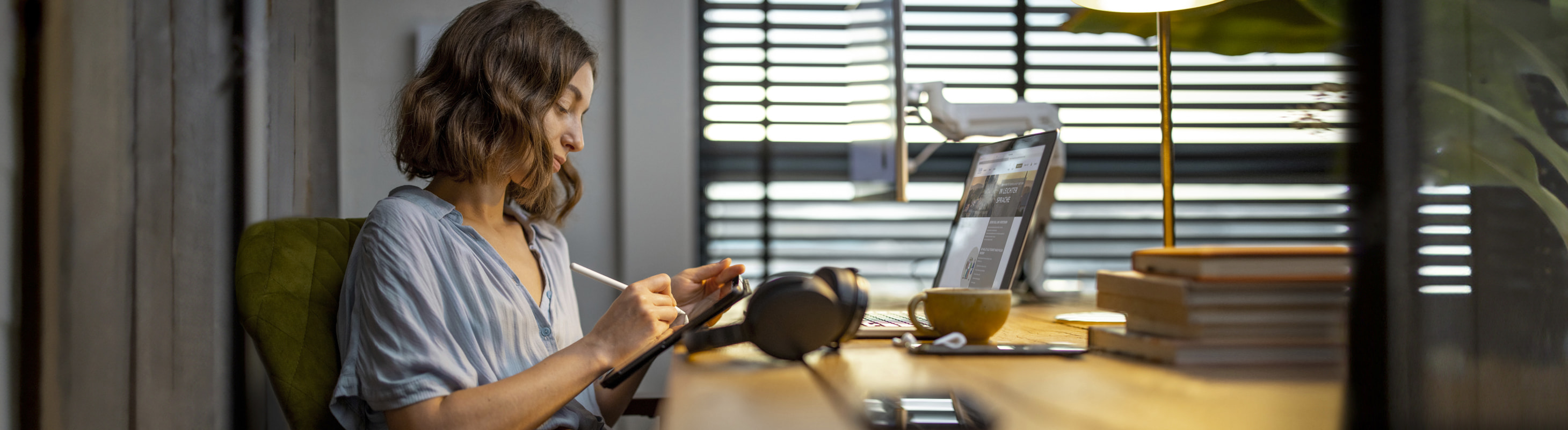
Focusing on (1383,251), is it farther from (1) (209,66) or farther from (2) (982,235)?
(1) (209,66)

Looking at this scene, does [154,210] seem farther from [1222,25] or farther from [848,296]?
[1222,25]

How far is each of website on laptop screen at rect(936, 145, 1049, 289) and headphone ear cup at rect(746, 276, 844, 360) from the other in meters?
0.41

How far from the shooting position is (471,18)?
110 cm

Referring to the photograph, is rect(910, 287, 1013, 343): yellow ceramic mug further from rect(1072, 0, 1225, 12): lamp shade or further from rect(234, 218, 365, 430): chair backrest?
rect(234, 218, 365, 430): chair backrest

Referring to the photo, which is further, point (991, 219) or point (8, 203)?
point (991, 219)

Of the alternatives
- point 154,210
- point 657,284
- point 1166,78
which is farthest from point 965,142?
point 154,210

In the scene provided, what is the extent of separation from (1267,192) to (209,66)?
2.62 metres

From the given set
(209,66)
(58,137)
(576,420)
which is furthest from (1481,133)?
(209,66)

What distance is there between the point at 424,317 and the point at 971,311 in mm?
603

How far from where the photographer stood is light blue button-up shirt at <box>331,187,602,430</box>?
84cm

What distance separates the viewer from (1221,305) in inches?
22.4

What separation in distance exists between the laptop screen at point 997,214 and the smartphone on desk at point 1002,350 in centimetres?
27

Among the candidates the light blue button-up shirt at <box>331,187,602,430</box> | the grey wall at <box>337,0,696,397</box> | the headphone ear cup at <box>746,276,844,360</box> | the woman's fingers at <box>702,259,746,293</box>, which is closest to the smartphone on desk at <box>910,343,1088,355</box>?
the headphone ear cup at <box>746,276,844,360</box>

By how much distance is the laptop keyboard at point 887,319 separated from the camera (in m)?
1.07
